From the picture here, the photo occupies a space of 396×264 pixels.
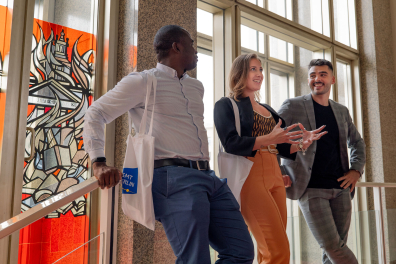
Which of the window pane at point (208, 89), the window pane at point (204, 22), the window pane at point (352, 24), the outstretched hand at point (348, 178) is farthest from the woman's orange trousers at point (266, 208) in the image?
the window pane at point (352, 24)

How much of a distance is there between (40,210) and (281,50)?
3.77m

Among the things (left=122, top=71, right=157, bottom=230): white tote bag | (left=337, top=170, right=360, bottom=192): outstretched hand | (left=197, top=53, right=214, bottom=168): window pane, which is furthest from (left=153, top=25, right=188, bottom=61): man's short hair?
(left=197, top=53, right=214, bottom=168): window pane

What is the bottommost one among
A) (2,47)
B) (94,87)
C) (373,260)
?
(373,260)

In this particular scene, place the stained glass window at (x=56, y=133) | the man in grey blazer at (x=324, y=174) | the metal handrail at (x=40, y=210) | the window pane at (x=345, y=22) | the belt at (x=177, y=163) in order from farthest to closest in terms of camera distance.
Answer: the window pane at (x=345, y=22) < the stained glass window at (x=56, y=133) < the man in grey blazer at (x=324, y=174) < the belt at (x=177, y=163) < the metal handrail at (x=40, y=210)

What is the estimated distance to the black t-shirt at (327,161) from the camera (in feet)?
8.38

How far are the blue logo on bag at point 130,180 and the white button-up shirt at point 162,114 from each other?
0.40 ft

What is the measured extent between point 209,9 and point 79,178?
2.14 m

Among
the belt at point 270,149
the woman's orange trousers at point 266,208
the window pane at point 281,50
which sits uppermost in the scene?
the window pane at point 281,50

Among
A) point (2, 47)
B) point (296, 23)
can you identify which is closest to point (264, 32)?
point (296, 23)

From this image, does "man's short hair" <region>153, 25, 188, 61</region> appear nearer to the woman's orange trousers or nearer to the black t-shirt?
the woman's orange trousers

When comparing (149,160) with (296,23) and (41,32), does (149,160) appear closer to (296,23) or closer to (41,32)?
(41,32)

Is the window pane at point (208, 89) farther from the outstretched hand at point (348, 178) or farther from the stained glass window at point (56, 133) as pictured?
the outstretched hand at point (348, 178)

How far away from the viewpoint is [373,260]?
327 centimetres

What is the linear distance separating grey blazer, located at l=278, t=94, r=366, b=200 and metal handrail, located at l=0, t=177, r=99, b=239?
56.7 inches
